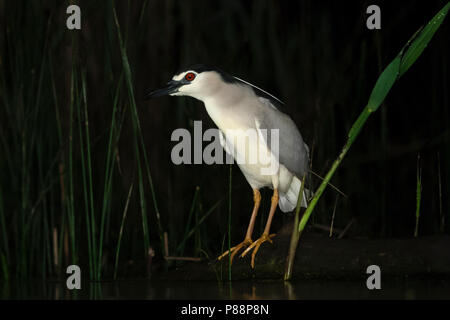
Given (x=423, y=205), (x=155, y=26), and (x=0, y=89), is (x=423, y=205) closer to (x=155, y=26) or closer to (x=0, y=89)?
(x=155, y=26)

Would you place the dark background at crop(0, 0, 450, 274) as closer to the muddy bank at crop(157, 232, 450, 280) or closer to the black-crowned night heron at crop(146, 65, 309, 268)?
the black-crowned night heron at crop(146, 65, 309, 268)

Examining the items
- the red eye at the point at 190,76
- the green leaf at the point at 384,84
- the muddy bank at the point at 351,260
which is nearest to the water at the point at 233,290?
the muddy bank at the point at 351,260

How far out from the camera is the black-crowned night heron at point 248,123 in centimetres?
317

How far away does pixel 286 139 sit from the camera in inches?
133

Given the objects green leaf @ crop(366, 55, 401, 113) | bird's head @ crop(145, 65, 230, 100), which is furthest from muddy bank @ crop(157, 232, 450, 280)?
bird's head @ crop(145, 65, 230, 100)

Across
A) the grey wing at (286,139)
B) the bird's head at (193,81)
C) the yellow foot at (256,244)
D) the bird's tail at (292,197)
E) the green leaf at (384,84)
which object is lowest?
the yellow foot at (256,244)

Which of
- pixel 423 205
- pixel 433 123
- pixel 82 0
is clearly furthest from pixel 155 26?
pixel 423 205

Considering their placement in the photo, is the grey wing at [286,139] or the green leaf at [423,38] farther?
the grey wing at [286,139]

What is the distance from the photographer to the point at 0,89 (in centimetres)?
341

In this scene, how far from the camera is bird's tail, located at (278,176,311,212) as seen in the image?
364 cm

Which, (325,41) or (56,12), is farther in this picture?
(325,41)

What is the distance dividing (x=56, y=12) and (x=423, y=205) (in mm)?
2791

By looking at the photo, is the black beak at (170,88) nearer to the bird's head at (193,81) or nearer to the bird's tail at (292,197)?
the bird's head at (193,81)

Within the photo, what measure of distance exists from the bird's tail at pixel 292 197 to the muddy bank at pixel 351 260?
0.64 m
